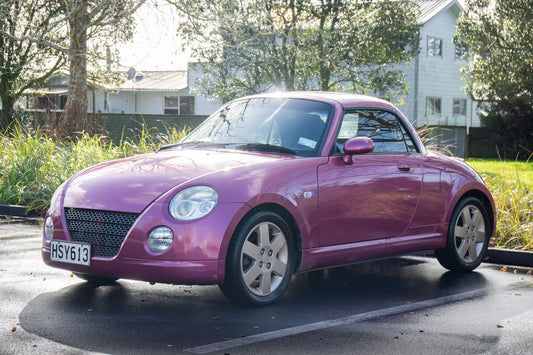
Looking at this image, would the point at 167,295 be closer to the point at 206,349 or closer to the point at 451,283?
the point at 206,349

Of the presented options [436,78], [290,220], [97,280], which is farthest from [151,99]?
[290,220]

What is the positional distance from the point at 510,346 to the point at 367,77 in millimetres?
23589

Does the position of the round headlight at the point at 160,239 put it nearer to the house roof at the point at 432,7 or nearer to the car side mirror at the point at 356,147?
the car side mirror at the point at 356,147

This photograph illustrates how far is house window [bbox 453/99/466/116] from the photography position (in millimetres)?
44562

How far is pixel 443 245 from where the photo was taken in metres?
→ 7.87

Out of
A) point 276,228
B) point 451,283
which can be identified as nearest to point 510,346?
point 276,228

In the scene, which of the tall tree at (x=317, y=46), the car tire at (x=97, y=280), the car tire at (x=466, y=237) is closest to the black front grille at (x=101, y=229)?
the car tire at (x=97, y=280)

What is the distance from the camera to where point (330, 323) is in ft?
18.8

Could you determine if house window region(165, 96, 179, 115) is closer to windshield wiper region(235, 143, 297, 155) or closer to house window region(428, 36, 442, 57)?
house window region(428, 36, 442, 57)

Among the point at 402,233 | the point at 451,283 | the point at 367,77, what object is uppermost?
the point at 367,77

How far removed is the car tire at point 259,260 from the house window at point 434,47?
3679cm

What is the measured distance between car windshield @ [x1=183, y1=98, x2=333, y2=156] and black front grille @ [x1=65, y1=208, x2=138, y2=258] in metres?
1.39

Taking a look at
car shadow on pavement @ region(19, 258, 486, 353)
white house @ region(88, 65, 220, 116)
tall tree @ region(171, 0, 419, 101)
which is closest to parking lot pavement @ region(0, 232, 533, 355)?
car shadow on pavement @ region(19, 258, 486, 353)

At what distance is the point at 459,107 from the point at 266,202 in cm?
4058
